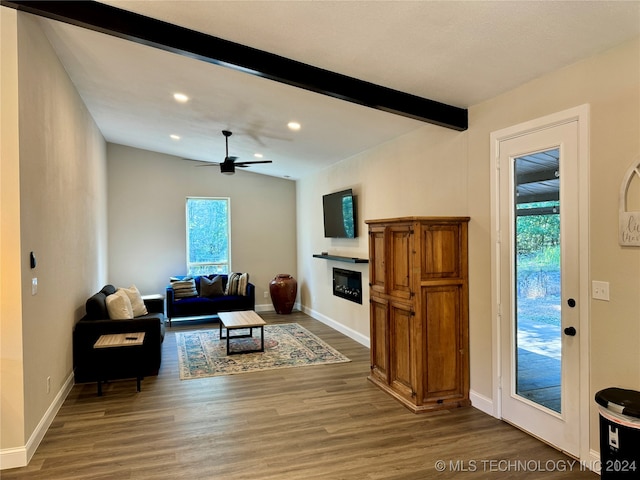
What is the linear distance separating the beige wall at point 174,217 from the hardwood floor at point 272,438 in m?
3.93

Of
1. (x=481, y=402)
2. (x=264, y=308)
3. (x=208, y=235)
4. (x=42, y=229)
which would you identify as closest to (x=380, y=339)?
(x=481, y=402)

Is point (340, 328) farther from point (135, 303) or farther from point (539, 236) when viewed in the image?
point (539, 236)

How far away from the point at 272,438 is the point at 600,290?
8.32 ft

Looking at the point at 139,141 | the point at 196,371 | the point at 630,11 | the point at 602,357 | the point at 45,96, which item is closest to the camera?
the point at 630,11

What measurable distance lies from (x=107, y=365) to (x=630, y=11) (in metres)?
5.17

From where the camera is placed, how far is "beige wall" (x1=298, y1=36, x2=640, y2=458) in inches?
100

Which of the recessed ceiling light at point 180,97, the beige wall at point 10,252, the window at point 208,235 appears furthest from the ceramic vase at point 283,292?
the beige wall at point 10,252

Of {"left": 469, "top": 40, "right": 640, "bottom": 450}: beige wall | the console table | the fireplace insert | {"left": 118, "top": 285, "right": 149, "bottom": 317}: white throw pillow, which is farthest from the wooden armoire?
{"left": 118, "top": 285, "right": 149, "bottom": 317}: white throw pillow

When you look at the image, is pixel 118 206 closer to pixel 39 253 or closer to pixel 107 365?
pixel 107 365

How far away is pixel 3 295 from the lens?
9.48 feet

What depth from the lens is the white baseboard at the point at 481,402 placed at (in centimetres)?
366

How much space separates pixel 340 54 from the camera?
318cm

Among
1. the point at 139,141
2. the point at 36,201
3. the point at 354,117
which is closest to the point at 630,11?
the point at 354,117

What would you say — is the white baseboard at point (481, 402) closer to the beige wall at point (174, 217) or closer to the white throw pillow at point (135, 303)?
the white throw pillow at point (135, 303)
